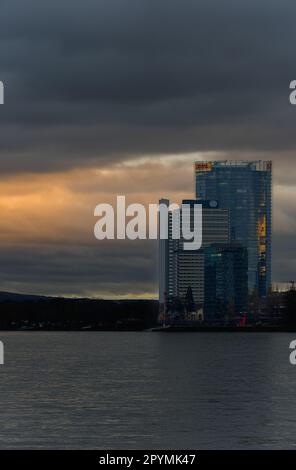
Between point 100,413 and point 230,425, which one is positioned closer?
point 230,425

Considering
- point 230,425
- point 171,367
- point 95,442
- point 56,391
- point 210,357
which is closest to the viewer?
point 95,442

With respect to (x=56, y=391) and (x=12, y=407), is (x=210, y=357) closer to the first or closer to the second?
(x=56, y=391)

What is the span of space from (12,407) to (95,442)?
2094 centimetres

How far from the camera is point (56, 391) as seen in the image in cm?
10388

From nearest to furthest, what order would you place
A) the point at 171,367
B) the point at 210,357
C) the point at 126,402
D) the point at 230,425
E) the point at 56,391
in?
the point at 230,425, the point at 126,402, the point at 56,391, the point at 171,367, the point at 210,357

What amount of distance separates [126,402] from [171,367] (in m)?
57.2
